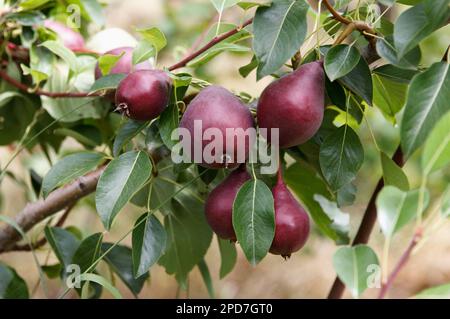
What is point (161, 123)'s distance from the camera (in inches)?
21.2

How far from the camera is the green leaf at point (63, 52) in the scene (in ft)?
2.15

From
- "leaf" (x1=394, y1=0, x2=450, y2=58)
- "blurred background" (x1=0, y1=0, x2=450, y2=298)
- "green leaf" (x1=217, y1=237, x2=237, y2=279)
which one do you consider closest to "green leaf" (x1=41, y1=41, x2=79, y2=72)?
"green leaf" (x1=217, y1=237, x2=237, y2=279)

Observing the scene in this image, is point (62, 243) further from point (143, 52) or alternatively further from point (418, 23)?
point (418, 23)

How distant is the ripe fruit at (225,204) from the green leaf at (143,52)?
0.14 meters

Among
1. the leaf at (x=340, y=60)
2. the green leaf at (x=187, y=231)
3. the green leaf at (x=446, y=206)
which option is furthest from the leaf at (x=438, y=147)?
the green leaf at (x=187, y=231)

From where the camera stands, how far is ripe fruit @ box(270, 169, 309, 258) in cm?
50

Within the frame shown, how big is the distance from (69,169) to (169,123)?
10cm

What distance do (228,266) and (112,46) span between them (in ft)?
0.99

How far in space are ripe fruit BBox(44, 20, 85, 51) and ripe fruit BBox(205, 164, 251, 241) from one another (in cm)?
35

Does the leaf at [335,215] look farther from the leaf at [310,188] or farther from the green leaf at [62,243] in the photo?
the green leaf at [62,243]

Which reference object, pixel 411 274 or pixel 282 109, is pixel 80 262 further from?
pixel 411 274

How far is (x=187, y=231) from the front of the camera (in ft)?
2.21

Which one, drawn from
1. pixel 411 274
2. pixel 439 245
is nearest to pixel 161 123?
pixel 411 274

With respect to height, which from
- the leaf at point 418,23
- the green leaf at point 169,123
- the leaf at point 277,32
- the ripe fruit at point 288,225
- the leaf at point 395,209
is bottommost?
the ripe fruit at point 288,225
